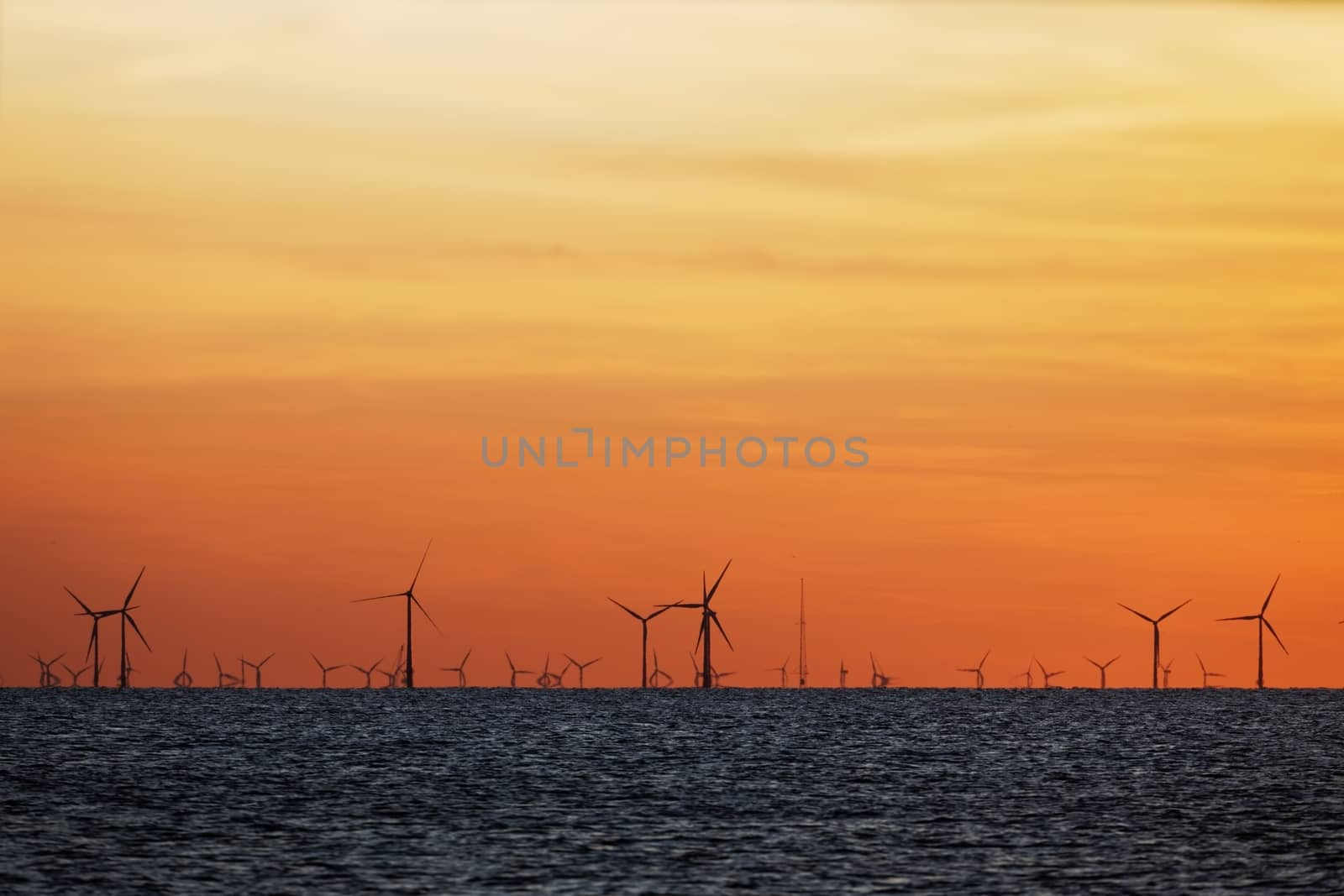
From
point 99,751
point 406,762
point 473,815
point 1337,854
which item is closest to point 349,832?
point 473,815

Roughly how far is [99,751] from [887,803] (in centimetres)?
8867

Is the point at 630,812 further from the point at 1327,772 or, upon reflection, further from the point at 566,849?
the point at 1327,772

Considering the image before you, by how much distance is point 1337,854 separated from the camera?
3455 inches

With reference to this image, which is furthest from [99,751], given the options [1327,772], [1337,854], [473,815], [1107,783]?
[1337,854]

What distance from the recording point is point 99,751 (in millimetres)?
172875

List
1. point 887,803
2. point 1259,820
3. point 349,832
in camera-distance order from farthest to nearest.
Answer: point 887,803 < point 1259,820 < point 349,832

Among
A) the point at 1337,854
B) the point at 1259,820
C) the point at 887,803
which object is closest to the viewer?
the point at 1337,854

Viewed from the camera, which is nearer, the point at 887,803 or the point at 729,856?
the point at 729,856

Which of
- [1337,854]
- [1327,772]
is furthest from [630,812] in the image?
[1327,772]

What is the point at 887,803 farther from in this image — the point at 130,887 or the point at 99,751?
the point at 99,751

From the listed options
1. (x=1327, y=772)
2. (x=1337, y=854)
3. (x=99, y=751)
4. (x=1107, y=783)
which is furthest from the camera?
(x=99, y=751)

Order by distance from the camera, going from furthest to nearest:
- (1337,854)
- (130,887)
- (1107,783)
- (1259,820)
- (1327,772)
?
(1327,772) < (1107,783) < (1259,820) < (1337,854) < (130,887)

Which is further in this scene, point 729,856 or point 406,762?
point 406,762

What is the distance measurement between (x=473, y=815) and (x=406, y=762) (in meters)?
53.0
